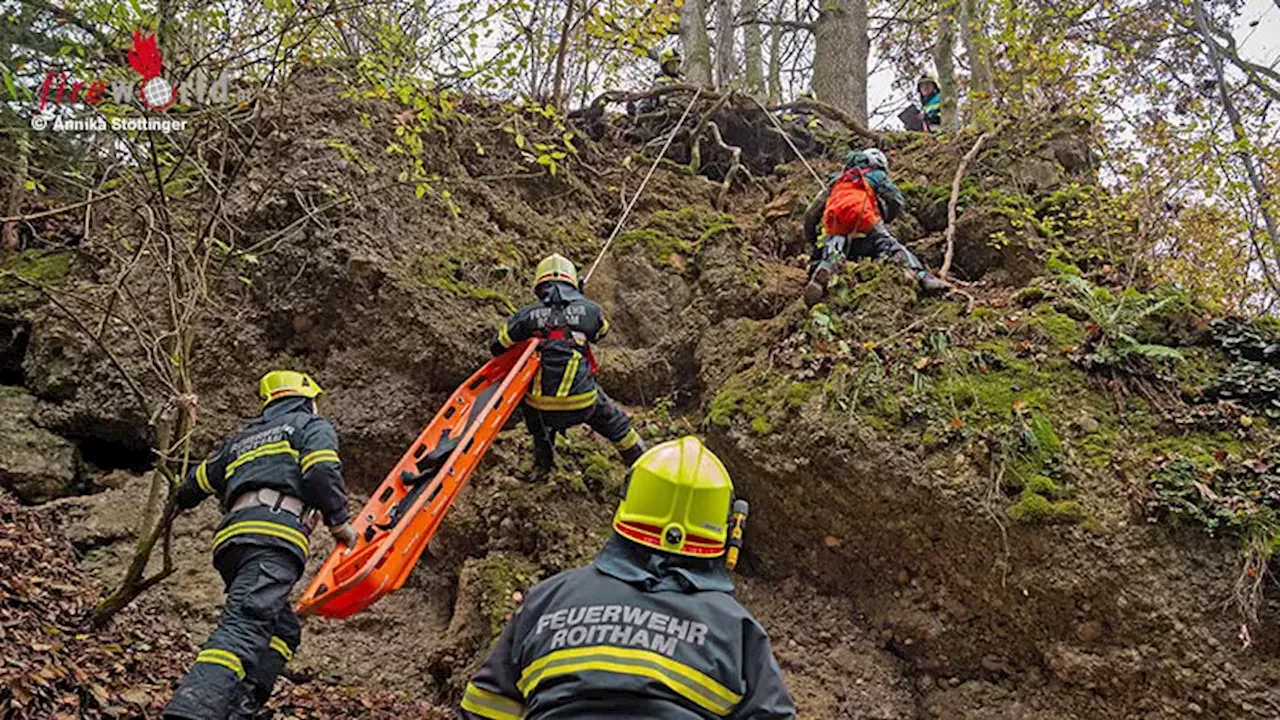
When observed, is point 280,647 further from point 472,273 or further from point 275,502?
point 472,273

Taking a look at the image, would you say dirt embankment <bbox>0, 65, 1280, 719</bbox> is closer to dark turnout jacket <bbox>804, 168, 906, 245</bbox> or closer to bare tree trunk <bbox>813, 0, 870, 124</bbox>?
dark turnout jacket <bbox>804, 168, 906, 245</bbox>

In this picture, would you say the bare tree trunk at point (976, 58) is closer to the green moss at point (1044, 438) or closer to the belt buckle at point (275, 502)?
the green moss at point (1044, 438)

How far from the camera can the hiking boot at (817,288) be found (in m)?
6.85

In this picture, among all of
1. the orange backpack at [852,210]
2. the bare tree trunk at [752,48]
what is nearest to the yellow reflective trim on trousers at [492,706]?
the orange backpack at [852,210]

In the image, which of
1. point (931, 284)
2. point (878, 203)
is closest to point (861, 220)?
point (878, 203)

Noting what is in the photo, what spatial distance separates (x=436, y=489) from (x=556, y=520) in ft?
3.96

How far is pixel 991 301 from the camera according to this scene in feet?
22.4

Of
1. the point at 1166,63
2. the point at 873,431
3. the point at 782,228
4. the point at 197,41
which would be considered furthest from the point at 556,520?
the point at 1166,63

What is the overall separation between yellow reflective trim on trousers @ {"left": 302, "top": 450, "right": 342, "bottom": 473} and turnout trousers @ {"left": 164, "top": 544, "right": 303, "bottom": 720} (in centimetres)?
45

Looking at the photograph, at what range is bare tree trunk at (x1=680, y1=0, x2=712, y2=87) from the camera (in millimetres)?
12703

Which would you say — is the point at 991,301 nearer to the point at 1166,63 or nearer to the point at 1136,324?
the point at 1136,324

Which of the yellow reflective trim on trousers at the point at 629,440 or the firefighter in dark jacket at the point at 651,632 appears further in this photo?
the yellow reflective trim on trousers at the point at 629,440

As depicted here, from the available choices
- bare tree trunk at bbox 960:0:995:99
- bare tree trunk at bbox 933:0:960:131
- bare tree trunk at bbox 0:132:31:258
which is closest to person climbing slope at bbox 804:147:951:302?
bare tree trunk at bbox 960:0:995:99

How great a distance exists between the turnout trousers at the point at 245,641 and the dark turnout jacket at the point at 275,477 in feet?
0.30
